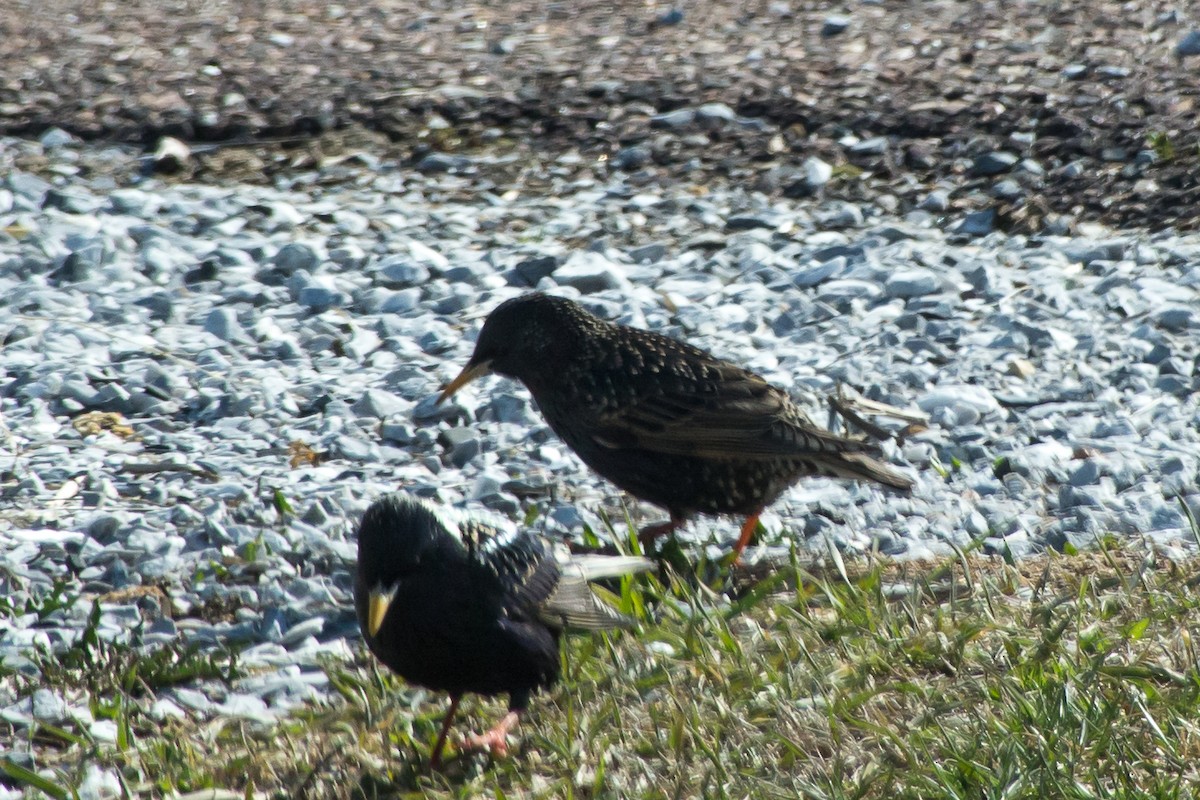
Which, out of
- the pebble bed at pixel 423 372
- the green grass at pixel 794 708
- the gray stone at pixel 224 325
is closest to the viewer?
the green grass at pixel 794 708

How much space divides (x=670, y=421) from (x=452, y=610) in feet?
4.31

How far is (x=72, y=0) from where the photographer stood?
9.38m

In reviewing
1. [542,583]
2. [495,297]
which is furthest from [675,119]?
[542,583]

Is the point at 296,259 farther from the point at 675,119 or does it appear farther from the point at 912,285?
the point at 912,285

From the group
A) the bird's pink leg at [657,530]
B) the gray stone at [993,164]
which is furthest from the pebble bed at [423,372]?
the gray stone at [993,164]

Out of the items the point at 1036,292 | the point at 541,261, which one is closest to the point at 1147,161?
the point at 1036,292

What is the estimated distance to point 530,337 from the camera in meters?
5.02

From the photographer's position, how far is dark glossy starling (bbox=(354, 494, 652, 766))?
3568 millimetres

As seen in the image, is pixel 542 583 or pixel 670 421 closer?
pixel 542 583

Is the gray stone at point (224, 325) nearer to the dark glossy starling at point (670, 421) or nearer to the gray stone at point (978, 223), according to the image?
the dark glossy starling at point (670, 421)

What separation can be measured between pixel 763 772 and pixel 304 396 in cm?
279

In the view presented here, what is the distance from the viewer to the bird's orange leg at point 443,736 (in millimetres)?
3580

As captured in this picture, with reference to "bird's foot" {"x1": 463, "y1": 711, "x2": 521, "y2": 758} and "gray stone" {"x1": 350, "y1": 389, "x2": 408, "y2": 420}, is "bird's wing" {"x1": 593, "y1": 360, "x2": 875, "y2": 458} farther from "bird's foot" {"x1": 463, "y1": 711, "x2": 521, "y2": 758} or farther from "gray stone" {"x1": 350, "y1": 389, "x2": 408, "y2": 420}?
"bird's foot" {"x1": 463, "y1": 711, "x2": 521, "y2": 758}

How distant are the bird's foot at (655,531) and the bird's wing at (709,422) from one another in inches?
9.1
